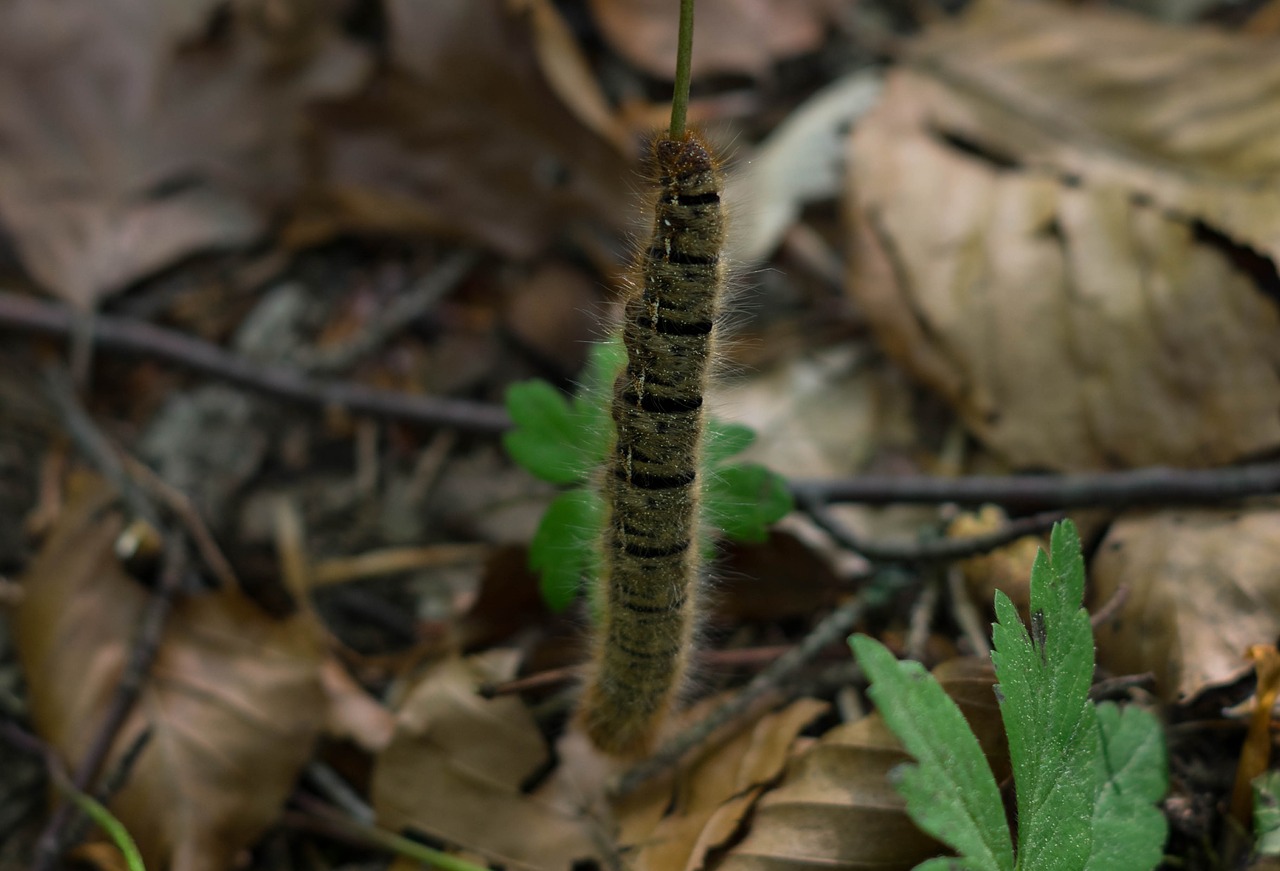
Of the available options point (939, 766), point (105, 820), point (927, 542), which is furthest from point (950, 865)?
point (105, 820)

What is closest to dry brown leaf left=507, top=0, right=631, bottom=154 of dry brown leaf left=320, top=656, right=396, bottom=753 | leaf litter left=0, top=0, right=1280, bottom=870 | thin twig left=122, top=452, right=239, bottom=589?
leaf litter left=0, top=0, right=1280, bottom=870

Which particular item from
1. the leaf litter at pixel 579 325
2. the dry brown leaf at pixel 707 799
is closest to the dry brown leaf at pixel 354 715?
the leaf litter at pixel 579 325

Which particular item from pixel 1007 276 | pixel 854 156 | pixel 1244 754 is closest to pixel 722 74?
pixel 854 156

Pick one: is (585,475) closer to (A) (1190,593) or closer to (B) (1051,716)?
(B) (1051,716)

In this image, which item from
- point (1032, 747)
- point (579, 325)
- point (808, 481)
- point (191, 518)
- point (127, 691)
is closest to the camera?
point (1032, 747)

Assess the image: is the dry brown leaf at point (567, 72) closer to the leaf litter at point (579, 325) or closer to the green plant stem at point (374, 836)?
the leaf litter at point (579, 325)
